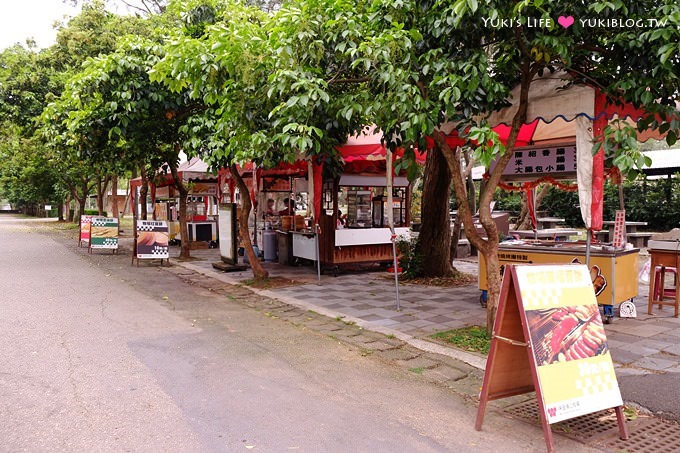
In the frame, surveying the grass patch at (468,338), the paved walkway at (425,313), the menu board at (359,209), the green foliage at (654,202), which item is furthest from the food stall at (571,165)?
the green foliage at (654,202)

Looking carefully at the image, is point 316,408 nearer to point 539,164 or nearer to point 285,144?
point 285,144

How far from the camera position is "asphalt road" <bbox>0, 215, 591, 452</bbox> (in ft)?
12.3

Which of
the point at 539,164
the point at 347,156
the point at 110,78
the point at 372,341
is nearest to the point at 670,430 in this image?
the point at 372,341

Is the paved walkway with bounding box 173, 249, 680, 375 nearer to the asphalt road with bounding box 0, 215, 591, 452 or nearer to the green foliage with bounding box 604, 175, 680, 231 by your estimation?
the asphalt road with bounding box 0, 215, 591, 452

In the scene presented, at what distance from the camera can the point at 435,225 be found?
433 inches

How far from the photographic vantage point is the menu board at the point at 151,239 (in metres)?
13.5

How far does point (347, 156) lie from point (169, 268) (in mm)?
6203

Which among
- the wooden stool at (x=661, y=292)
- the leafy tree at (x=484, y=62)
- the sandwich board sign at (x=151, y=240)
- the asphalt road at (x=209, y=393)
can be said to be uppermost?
the leafy tree at (x=484, y=62)

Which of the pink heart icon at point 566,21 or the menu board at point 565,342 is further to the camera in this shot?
the pink heart icon at point 566,21

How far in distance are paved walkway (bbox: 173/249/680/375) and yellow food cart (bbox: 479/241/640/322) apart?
409 millimetres

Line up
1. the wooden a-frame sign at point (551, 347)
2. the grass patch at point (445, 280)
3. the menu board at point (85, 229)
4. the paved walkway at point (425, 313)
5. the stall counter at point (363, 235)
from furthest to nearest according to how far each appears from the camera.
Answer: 1. the menu board at point (85, 229)
2. the stall counter at point (363, 235)
3. the grass patch at point (445, 280)
4. the paved walkway at point (425, 313)
5. the wooden a-frame sign at point (551, 347)

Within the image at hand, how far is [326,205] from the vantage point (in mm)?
11961

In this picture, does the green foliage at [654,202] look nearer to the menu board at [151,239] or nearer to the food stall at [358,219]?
the food stall at [358,219]

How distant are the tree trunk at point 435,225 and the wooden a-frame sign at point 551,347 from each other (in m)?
6.84
